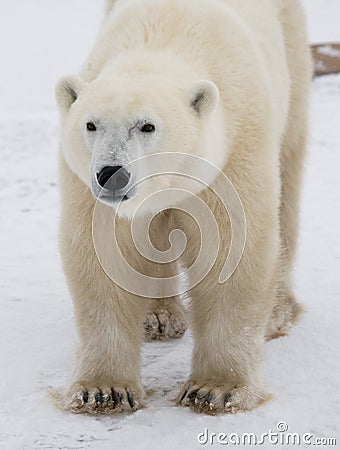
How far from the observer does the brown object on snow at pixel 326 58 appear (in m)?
10.6

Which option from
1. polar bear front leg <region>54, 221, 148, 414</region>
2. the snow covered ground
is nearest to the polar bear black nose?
polar bear front leg <region>54, 221, 148, 414</region>

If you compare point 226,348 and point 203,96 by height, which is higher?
point 203,96

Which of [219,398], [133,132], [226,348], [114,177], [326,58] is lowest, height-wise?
[219,398]

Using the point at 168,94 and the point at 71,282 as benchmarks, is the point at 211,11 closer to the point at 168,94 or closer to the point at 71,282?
the point at 168,94

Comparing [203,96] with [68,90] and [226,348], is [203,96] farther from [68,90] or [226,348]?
[226,348]

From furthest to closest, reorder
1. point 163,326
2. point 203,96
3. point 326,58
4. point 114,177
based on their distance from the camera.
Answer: point 326,58 → point 163,326 → point 203,96 → point 114,177

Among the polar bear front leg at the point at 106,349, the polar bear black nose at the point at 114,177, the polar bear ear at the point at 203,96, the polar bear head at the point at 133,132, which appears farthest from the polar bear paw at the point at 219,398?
the polar bear ear at the point at 203,96

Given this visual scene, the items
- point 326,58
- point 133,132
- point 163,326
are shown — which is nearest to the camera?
point 133,132

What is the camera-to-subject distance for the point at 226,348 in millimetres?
3373

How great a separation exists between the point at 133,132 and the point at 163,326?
5.24 feet

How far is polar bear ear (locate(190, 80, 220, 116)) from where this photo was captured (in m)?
2.99

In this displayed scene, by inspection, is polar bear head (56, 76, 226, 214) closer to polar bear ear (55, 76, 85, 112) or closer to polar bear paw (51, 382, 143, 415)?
polar bear ear (55, 76, 85, 112)

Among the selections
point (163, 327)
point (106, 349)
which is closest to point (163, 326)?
point (163, 327)

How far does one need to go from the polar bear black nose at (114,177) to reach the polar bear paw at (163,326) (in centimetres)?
158
